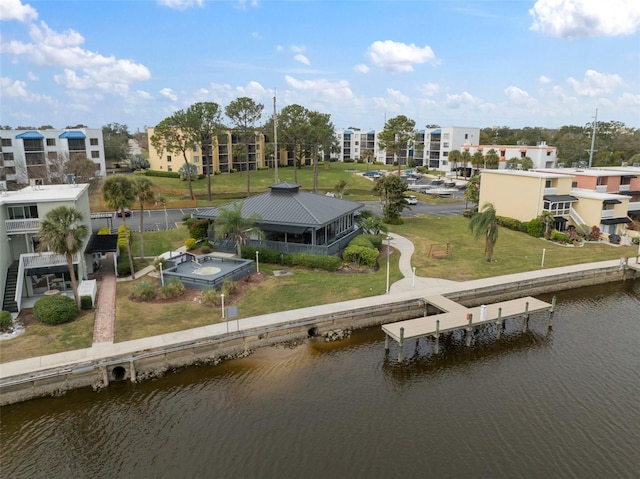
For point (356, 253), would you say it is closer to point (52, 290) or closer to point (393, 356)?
point (393, 356)

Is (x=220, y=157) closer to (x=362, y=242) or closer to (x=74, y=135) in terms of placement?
(x=74, y=135)

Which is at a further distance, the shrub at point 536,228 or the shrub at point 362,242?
the shrub at point 536,228

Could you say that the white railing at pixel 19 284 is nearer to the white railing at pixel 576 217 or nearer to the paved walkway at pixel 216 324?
the paved walkway at pixel 216 324

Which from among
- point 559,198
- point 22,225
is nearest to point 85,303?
point 22,225

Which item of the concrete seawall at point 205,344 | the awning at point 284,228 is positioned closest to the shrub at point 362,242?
the awning at point 284,228

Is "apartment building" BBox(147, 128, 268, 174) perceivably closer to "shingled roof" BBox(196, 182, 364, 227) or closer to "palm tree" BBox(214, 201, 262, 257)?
"shingled roof" BBox(196, 182, 364, 227)

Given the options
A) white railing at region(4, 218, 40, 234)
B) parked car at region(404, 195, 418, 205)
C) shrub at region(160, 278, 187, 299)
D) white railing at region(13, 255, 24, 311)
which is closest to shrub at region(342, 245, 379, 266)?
shrub at region(160, 278, 187, 299)

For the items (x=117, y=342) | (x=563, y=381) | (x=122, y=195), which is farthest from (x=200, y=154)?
(x=563, y=381)
